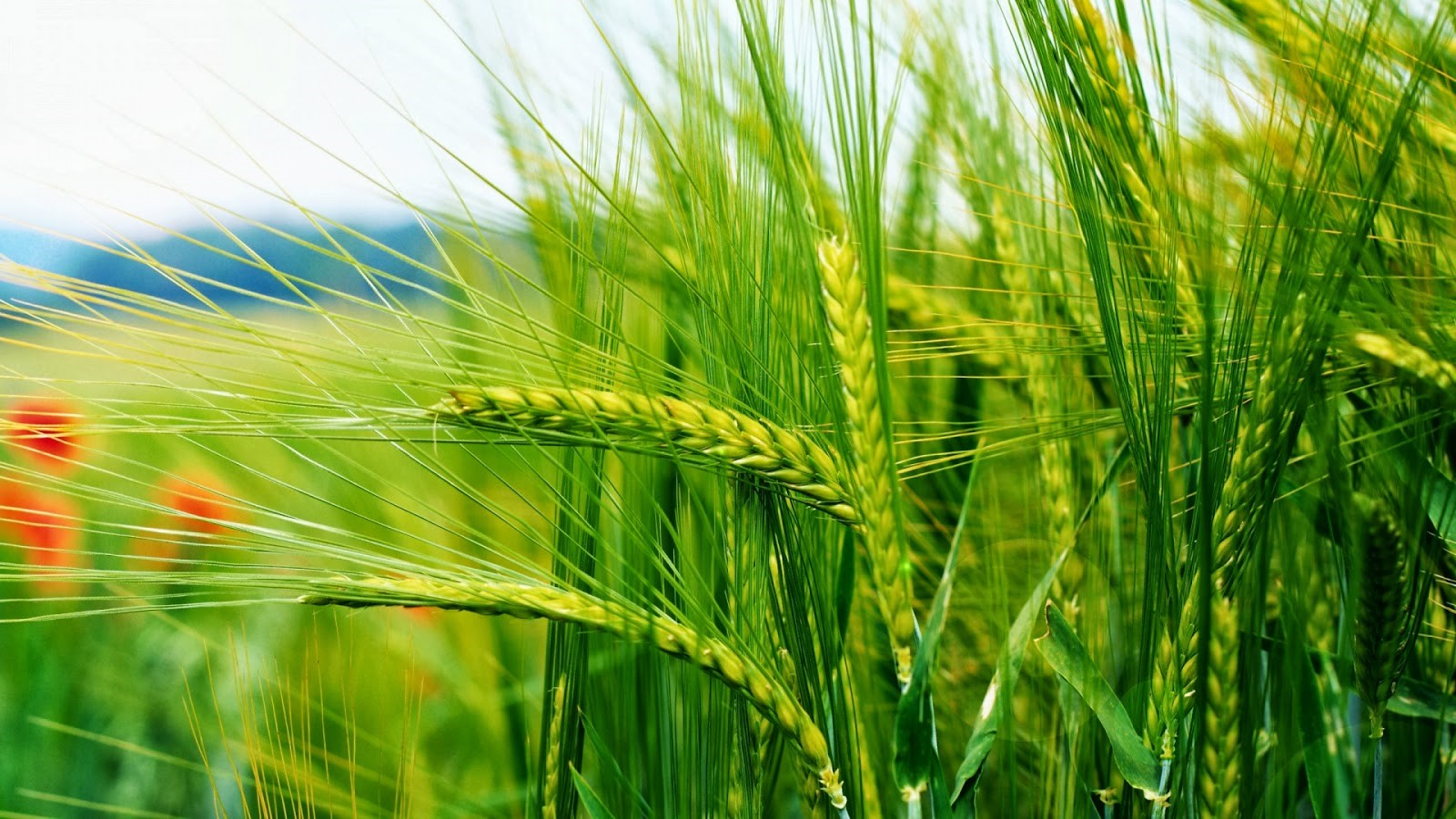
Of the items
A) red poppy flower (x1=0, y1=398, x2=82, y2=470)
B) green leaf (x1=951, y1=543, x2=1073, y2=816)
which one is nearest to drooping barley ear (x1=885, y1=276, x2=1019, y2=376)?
green leaf (x1=951, y1=543, x2=1073, y2=816)

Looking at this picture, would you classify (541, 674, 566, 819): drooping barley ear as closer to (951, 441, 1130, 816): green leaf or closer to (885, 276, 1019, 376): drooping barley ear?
(951, 441, 1130, 816): green leaf

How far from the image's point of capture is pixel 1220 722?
328 millimetres

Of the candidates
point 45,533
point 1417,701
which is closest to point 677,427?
point 1417,701

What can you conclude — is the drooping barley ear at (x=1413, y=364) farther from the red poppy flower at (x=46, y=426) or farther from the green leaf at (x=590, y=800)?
the red poppy flower at (x=46, y=426)

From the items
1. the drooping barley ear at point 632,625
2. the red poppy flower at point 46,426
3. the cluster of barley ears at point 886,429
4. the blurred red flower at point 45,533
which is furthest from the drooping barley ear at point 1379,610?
the blurred red flower at point 45,533

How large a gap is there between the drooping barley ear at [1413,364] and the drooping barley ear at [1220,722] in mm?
109

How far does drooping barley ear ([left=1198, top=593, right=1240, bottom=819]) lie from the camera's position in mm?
322

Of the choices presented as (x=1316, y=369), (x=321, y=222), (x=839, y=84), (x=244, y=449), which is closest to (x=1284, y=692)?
(x=1316, y=369)

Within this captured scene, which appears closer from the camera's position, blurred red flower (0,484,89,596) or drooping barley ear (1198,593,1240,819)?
drooping barley ear (1198,593,1240,819)

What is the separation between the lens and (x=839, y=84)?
33 cm

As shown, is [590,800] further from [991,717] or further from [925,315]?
[925,315]

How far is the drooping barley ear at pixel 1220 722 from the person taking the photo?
1.06ft

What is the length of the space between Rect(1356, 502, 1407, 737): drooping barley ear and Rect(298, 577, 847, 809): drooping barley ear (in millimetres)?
217

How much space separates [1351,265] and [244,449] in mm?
1375
